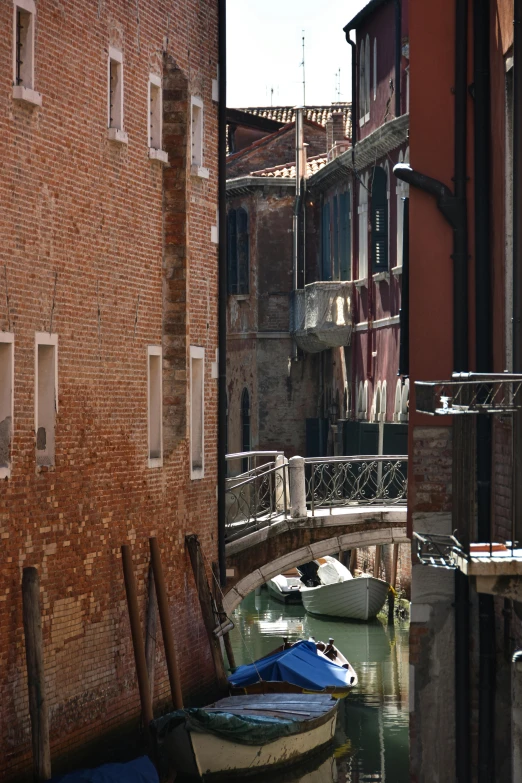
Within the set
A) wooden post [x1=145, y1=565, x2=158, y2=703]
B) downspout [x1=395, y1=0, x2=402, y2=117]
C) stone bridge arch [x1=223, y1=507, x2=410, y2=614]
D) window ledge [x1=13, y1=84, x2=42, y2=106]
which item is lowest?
wooden post [x1=145, y1=565, x2=158, y2=703]

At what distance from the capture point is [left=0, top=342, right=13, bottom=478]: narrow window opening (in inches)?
548

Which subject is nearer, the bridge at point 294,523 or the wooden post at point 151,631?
the wooden post at point 151,631

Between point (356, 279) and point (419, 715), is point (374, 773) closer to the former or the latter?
point (419, 715)

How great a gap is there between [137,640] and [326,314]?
1628 cm

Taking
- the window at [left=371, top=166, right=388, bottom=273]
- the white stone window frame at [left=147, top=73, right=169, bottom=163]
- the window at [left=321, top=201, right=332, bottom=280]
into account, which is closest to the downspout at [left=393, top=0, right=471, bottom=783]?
the white stone window frame at [left=147, top=73, right=169, bottom=163]

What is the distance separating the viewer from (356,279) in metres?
30.7

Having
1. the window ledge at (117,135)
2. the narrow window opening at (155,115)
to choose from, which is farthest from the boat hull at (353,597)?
the window ledge at (117,135)

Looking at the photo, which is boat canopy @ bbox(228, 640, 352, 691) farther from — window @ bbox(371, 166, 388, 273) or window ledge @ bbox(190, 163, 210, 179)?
window @ bbox(371, 166, 388, 273)

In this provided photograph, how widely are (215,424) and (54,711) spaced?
5.83 meters

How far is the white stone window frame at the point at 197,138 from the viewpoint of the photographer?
19.0m

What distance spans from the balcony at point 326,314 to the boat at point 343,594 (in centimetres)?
451

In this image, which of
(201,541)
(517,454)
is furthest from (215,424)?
(517,454)

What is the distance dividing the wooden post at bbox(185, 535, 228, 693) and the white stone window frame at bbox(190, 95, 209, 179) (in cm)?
439

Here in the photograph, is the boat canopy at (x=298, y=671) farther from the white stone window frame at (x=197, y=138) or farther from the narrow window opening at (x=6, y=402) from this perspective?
the narrow window opening at (x=6, y=402)
